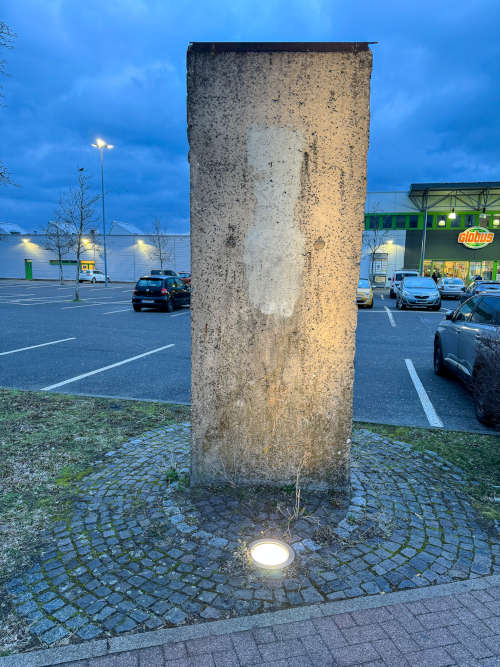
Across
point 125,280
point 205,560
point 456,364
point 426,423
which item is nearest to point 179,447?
point 205,560

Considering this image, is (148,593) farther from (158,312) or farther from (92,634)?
(158,312)

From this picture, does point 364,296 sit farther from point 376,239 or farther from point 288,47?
point 376,239

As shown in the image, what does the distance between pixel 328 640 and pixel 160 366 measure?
6.79 metres

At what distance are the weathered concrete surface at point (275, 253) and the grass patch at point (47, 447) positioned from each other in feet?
4.13

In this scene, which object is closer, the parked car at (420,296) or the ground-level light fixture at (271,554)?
the ground-level light fixture at (271,554)

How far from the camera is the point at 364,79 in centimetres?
331

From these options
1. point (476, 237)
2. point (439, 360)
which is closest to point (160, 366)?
point (439, 360)

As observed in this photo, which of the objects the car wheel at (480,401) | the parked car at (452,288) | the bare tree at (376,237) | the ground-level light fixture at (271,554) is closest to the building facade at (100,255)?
the bare tree at (376,237)

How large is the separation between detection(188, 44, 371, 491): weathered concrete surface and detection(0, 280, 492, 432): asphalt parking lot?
7.79ft

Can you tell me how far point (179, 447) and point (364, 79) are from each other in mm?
3833

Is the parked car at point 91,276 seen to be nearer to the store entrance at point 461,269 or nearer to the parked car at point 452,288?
the store entrance at point 461,269

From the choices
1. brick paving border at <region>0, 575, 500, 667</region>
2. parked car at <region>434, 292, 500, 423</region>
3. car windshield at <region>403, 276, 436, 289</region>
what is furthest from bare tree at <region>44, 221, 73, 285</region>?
brick paving border at <region>0, 575, 500, 667</region>

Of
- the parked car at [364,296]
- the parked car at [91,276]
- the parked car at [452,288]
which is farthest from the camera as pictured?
the parked car at [91,276]

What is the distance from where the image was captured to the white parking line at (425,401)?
5.70 m
